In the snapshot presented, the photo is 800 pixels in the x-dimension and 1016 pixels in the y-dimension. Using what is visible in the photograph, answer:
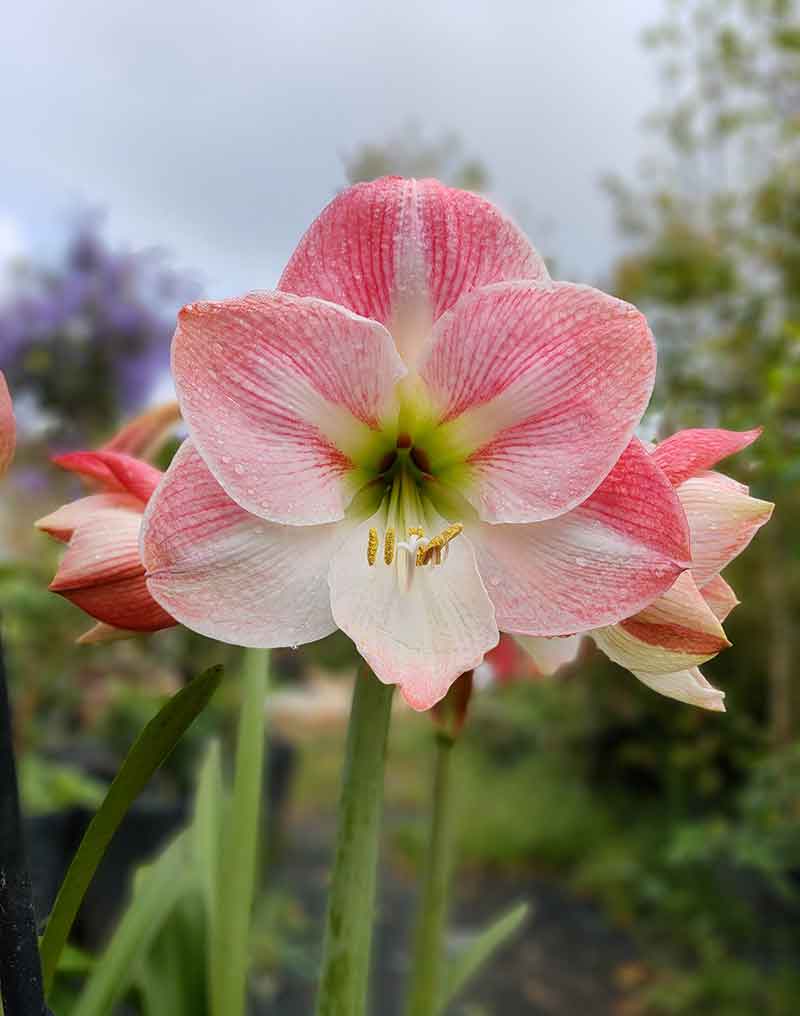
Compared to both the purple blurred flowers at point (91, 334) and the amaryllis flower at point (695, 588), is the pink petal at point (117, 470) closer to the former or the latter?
the amaryllis flower at point (695, 588)

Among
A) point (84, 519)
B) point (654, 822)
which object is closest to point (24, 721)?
point (84, 519)

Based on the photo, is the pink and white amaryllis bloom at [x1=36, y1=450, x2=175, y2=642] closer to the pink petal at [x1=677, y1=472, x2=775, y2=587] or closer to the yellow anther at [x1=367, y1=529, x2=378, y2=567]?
the yellow anther at [x1=367, y1=529, x2=378, y2=567]

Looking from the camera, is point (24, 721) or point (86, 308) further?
point (86, 308)

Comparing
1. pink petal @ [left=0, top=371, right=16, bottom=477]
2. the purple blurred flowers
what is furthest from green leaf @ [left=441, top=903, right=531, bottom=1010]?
the purple blurred flowers

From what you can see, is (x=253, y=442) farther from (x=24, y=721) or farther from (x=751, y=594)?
(x=751, y=594)

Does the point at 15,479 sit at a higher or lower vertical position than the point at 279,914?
higher

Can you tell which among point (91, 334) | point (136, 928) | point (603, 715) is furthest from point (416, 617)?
point (603, 715)
